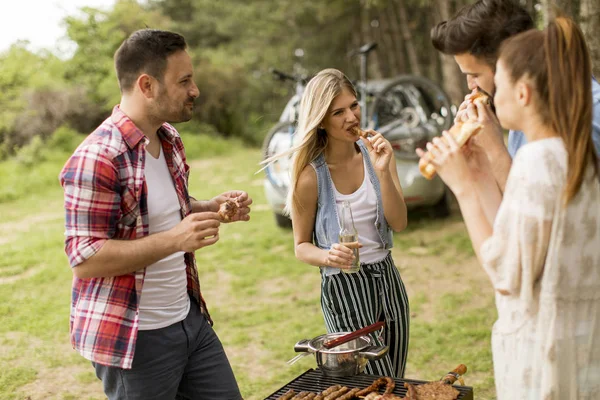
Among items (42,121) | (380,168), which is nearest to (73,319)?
(380,168)

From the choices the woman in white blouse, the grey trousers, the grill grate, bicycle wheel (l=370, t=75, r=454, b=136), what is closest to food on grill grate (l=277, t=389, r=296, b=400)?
the grill grate

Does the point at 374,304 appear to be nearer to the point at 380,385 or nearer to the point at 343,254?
the point at 343,254

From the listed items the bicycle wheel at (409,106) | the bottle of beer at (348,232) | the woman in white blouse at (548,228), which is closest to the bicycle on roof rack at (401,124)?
the bicycle wheel at (409,106)

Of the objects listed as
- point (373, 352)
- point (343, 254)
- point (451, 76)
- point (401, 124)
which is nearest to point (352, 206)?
point (343, 254)

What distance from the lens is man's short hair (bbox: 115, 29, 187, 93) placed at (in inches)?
117

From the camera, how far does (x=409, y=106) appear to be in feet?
30.5

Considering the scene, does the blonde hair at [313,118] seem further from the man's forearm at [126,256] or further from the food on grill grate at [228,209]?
the man's forearm at [126,256]

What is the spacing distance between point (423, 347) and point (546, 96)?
413 centimetres

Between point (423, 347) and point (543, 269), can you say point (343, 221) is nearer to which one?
point (543, 269)

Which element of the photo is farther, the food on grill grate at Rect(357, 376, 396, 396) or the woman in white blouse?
the food on grill grate at Rect(357, 376, 396, 396)

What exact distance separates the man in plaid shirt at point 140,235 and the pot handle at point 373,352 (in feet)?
2.22

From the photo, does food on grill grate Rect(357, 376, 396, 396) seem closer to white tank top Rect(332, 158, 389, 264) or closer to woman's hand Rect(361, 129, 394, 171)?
white tank top Rect(332, 158, 389, 264)

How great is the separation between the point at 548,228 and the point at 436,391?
3.37 feet

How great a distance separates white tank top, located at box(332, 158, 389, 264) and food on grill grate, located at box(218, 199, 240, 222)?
621 mm
